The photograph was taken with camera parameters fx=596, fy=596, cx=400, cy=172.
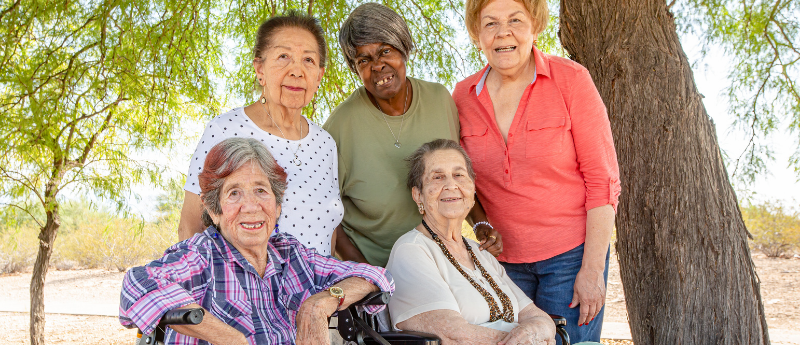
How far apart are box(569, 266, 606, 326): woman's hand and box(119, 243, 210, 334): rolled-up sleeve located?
140 centimetres

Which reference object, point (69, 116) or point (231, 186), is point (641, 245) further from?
point (69, 116)

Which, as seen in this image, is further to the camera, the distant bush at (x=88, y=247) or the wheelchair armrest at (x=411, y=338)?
the distant bush at (x=88, y=247)

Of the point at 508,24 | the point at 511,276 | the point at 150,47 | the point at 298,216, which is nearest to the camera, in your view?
the point at 298,216

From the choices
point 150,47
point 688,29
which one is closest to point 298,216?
point 150,47

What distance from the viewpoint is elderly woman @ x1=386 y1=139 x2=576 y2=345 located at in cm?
199

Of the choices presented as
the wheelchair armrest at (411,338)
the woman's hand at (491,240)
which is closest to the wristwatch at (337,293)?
the wheelchair armrest at (411,338)

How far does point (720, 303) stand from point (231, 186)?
2716mm

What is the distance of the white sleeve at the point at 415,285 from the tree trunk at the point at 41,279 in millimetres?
4799

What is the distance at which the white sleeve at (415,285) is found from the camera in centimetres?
200

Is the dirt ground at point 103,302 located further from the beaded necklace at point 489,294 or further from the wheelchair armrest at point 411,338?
the wheelchair armrest at point 411,338

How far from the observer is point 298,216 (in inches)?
83.8

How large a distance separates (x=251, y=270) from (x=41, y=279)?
4.99m

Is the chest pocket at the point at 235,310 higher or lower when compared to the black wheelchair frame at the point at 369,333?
higher

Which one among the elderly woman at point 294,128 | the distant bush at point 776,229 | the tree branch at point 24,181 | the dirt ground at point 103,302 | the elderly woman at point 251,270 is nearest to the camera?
the elderly woman at point 251,270
